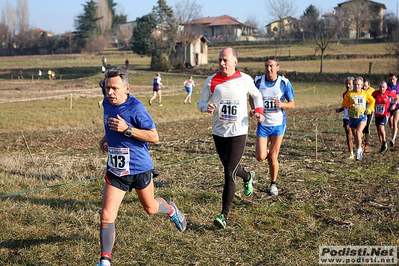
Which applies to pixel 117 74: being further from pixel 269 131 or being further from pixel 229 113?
pixel 269 131

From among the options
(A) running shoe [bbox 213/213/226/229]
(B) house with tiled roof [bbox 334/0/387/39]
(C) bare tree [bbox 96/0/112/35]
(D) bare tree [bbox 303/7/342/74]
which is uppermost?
(C) bare tree [bbox 96/0/112/35]

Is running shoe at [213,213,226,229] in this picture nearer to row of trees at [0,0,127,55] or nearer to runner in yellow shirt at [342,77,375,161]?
runner in yellow shirt at [342,77,375,161]

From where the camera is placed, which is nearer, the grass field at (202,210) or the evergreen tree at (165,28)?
the grass field at (202,210)

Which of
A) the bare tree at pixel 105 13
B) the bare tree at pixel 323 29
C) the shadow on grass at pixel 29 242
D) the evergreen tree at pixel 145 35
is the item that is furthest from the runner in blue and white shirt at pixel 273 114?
the bare tree at pixel 105 13

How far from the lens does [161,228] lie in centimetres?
543

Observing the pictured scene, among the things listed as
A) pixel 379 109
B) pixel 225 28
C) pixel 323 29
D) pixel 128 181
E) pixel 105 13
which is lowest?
pixel 128 181

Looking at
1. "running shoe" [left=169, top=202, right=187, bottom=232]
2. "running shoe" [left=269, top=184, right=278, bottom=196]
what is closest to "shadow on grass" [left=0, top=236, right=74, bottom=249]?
"running shoe" [left=169, top=202, right=187, bottom=232]

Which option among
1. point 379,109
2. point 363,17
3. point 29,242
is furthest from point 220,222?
point 363,17

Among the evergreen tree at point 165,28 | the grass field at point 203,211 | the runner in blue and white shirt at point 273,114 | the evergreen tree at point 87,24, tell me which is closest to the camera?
the grass field at point 203,211

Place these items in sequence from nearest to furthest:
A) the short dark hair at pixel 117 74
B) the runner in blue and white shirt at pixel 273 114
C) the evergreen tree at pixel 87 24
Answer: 1. the short dark hair at pixel 117 74
2. the runner in blue and white shirt at pixel 273 114
3. the evergreen tree at pixel 87 24

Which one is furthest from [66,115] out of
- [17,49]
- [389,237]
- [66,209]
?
[17,49]

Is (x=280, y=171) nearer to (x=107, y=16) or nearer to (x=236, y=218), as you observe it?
(x=236, y=218)

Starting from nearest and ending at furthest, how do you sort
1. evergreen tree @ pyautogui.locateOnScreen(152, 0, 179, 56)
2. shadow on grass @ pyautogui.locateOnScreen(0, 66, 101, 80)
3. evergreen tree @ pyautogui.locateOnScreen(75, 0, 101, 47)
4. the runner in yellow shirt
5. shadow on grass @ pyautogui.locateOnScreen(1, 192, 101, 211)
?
shadow on grass @ pyautogui.locateOnScreen(1, 192, 101, 211)
the runner in yellow shirt
shadow on grass @ pyautogui.locateOnScreen(0, 66, 101, 80)
evergreen tree @ pyautogui.locateOnScreen(152, 0, 179, 56)
evergreen tree @ pyautogui.locateOnScreen(75, 0, 101, 47)

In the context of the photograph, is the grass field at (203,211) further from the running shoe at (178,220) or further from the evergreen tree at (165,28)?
the evergreen tree at (165,28)
